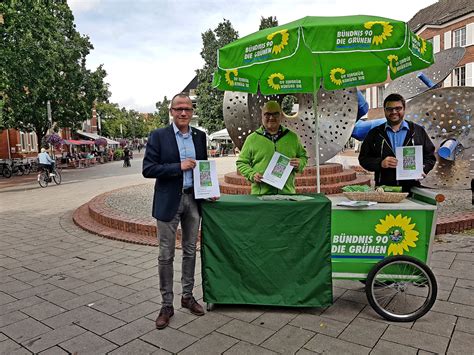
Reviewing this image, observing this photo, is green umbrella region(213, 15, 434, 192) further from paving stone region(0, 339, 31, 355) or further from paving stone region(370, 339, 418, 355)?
paving stone region(0, 339, 31, 355)

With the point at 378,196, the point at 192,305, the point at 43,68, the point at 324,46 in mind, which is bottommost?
the point at 192,305

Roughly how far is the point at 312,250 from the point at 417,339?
1.05 meters

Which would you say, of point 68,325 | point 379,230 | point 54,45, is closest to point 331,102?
point 379,230

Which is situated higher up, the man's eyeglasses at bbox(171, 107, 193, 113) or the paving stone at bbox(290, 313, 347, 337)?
the man's eyeglasses at bbox(171, 107, 193, 113)

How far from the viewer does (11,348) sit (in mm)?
3107

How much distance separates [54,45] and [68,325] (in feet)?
85.4

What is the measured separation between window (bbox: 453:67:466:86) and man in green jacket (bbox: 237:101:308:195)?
29928 millimetres

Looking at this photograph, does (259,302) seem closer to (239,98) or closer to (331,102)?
(239,98)

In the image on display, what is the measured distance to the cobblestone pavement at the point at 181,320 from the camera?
9.86 feet

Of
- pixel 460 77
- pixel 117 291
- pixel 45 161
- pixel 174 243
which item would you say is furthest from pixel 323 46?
pixel 460 77

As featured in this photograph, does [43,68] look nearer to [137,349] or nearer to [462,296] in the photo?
[137,349]

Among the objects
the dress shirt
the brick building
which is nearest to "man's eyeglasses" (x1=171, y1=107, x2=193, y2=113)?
the dress shirt

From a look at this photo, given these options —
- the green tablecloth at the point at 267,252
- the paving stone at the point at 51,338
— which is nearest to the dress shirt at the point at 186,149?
the green tablecloth at the point at 267,252

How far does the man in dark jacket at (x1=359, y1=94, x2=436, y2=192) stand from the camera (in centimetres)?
369
